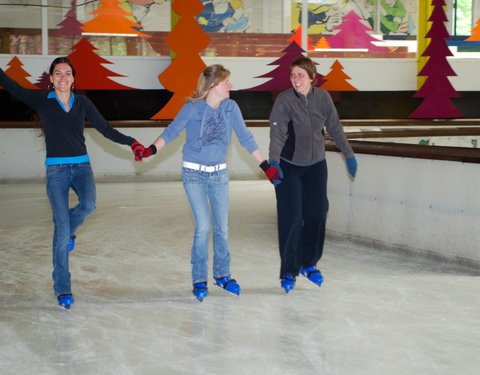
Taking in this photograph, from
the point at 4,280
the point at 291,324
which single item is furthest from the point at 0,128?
the point at 291,324

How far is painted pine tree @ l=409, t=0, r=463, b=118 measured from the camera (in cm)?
1333

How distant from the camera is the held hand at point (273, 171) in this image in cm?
443

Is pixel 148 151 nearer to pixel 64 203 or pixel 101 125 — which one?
pixel 101 125

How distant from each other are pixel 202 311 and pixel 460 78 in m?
10.7

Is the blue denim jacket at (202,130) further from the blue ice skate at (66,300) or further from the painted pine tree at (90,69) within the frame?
the painted pine tree at (90,69)

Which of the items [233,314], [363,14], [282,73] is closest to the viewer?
[233,314]

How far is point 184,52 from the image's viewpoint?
12.4 meters

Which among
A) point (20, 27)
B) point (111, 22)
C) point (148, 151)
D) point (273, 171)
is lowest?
point (273, 171)

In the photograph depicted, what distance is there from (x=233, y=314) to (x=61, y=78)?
4.84 feet

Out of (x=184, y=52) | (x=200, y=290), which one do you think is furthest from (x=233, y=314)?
(x=184, y=52)

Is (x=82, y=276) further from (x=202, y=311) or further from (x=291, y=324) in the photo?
(x=291, y=324)

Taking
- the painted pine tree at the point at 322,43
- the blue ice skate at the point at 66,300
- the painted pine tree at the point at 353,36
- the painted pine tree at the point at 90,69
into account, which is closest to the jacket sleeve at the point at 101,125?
the blue ice skate at the point at 66,300

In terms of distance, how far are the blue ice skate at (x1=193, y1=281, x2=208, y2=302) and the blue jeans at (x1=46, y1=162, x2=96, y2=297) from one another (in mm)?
677

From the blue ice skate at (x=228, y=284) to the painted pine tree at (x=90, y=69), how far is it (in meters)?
8.41
